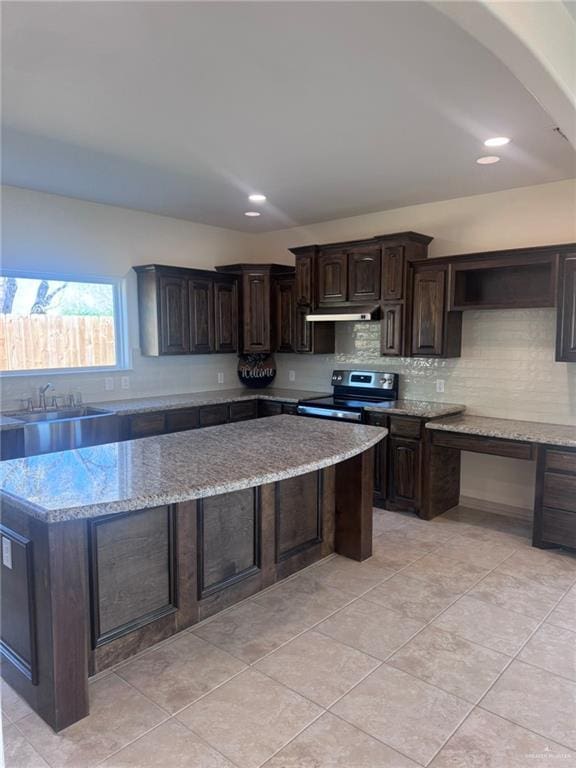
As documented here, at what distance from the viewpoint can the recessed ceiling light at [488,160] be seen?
11.2 ft

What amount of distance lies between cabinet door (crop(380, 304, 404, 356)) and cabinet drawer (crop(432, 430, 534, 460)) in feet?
2.97

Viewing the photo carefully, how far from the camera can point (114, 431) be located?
4242 millimetres

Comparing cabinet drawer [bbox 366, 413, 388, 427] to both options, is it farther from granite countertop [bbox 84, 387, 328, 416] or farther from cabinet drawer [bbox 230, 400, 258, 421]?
cabinet drawer [bbox 230, 400, 258, 421]

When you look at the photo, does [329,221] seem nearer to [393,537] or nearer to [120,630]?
[393,537]

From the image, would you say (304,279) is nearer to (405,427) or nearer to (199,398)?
(199,398)

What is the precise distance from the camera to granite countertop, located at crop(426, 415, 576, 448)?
3.57 m

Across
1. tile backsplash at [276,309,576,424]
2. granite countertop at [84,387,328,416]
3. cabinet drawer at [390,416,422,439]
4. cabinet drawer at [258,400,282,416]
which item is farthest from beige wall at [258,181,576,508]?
cabinet drawer at [258,400,282,416]

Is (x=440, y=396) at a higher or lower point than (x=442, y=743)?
higher

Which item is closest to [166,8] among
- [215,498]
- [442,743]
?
[215,498]

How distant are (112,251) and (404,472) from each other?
10.9ft

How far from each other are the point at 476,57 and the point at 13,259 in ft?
11.9

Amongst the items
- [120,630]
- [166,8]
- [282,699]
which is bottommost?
[282,699]

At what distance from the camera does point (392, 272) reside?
15.0ft

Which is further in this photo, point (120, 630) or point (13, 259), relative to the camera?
point (13, 259)
